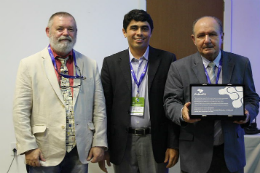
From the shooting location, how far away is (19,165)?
385 centimetres

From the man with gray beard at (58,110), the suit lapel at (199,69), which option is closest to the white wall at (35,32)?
the man with gray beard at (58,110)

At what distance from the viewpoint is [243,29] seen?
3996mm

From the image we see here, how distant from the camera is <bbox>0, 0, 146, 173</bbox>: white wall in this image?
149 inches

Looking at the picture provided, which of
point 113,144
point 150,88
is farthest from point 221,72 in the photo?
point 113,144

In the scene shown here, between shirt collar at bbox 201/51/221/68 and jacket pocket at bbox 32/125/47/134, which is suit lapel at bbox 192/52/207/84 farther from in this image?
jacket pocket at bbox 32/125/47/134

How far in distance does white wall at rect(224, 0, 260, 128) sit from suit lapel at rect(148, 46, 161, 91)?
1.94 meters

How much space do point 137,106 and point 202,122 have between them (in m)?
0.58

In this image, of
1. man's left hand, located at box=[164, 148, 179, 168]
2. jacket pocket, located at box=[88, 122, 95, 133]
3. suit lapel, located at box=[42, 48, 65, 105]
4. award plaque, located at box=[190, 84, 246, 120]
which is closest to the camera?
award plaque, located at box=[190, 84, 246, 120]

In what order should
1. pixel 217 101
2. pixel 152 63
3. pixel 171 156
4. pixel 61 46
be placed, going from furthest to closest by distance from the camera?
pixel 152 63, pixel 171 156, pixel 61 46, pixel 217 101

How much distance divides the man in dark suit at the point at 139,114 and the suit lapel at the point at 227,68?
0.54 metres

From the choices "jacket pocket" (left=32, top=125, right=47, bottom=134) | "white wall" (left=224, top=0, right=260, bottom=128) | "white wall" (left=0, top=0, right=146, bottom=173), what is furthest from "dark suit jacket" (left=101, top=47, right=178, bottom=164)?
"white wall" (left=224, top=0, right=260, bottom=128)

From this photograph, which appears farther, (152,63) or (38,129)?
(152,63)

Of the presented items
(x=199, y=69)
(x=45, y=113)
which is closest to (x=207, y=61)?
(x=199, y=69)

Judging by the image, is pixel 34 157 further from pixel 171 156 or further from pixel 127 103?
pixel 171 156
